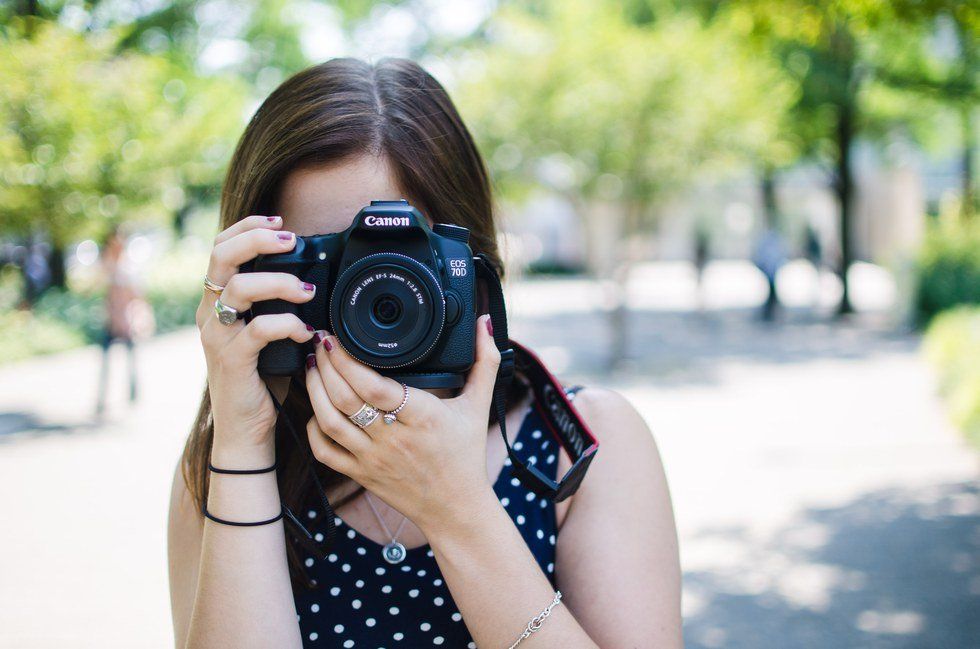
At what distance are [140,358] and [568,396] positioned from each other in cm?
1187

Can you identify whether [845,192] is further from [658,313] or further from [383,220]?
[383,220]

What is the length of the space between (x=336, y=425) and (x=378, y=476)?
0.30 feet

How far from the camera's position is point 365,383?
3.64ft

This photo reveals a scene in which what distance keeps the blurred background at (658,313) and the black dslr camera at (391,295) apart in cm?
51

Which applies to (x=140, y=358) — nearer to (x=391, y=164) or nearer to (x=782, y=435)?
(x=782, y=435)

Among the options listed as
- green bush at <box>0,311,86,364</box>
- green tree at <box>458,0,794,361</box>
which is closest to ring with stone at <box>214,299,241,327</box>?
green tree at <box>458,0,794,361</box>

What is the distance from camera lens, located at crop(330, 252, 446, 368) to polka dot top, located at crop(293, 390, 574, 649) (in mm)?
339

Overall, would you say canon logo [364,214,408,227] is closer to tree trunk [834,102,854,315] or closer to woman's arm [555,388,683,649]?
woman's arm [555,388,683,649]

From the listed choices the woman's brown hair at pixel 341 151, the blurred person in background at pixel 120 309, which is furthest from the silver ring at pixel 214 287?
the blurred person in background at pixel 120 309

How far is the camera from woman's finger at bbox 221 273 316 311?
47.3 inches

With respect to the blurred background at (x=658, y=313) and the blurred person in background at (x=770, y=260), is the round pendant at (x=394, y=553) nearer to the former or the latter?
the blurred background at (x=658, y=313)

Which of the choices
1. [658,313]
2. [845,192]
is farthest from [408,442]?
[658,313]

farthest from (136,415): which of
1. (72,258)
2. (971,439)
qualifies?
(72,258)

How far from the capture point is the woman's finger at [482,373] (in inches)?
45.5
